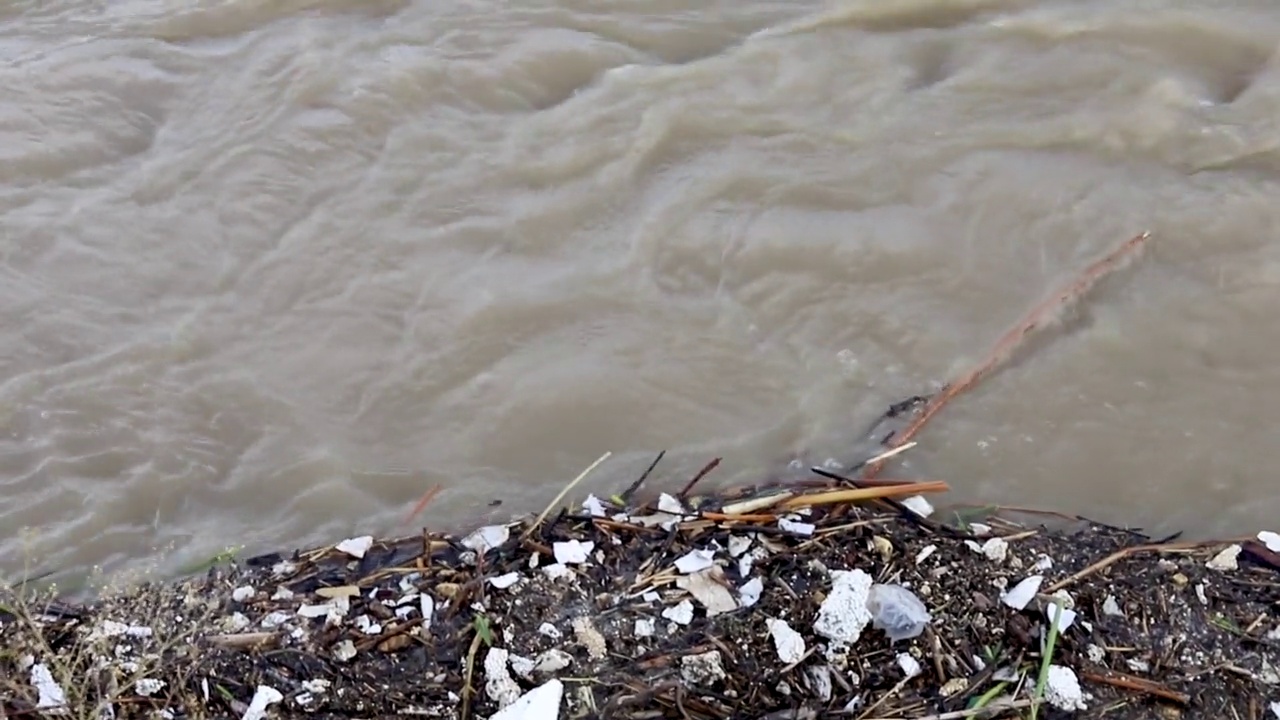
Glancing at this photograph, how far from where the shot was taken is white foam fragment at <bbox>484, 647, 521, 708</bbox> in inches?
92.5

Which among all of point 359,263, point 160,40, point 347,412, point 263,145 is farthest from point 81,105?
point 347,412

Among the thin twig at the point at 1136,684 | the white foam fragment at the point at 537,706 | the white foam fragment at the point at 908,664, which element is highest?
the white foam fragment at the point at 537,706

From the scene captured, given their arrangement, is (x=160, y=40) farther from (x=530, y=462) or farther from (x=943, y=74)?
(x=943, y=74)

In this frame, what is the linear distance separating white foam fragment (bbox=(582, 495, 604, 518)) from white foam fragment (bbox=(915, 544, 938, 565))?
2.45 ft

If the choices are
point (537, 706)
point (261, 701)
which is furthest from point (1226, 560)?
point (261, 701)

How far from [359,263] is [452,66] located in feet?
2.87

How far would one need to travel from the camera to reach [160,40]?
13.0 feet

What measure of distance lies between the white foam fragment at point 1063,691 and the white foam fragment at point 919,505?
499 millimetres

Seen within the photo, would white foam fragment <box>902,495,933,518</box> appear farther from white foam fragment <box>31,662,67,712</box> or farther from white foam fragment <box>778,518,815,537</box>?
white foam fragment <box>31,662,67,712</box>

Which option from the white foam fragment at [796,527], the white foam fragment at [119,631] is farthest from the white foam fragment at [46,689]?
the white foam fragment at [796,527]

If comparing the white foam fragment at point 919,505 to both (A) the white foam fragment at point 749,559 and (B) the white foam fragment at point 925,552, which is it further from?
(A) the white foam fragment at point 749,559

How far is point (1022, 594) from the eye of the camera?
8.20 feet

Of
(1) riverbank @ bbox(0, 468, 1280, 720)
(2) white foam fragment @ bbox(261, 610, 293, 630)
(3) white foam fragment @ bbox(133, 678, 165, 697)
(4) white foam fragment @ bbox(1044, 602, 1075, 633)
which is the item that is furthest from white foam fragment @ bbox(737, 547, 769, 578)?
(3) white foam fragment @ bbox(133, 678, 165, 697)

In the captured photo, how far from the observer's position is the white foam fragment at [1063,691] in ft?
7.69
